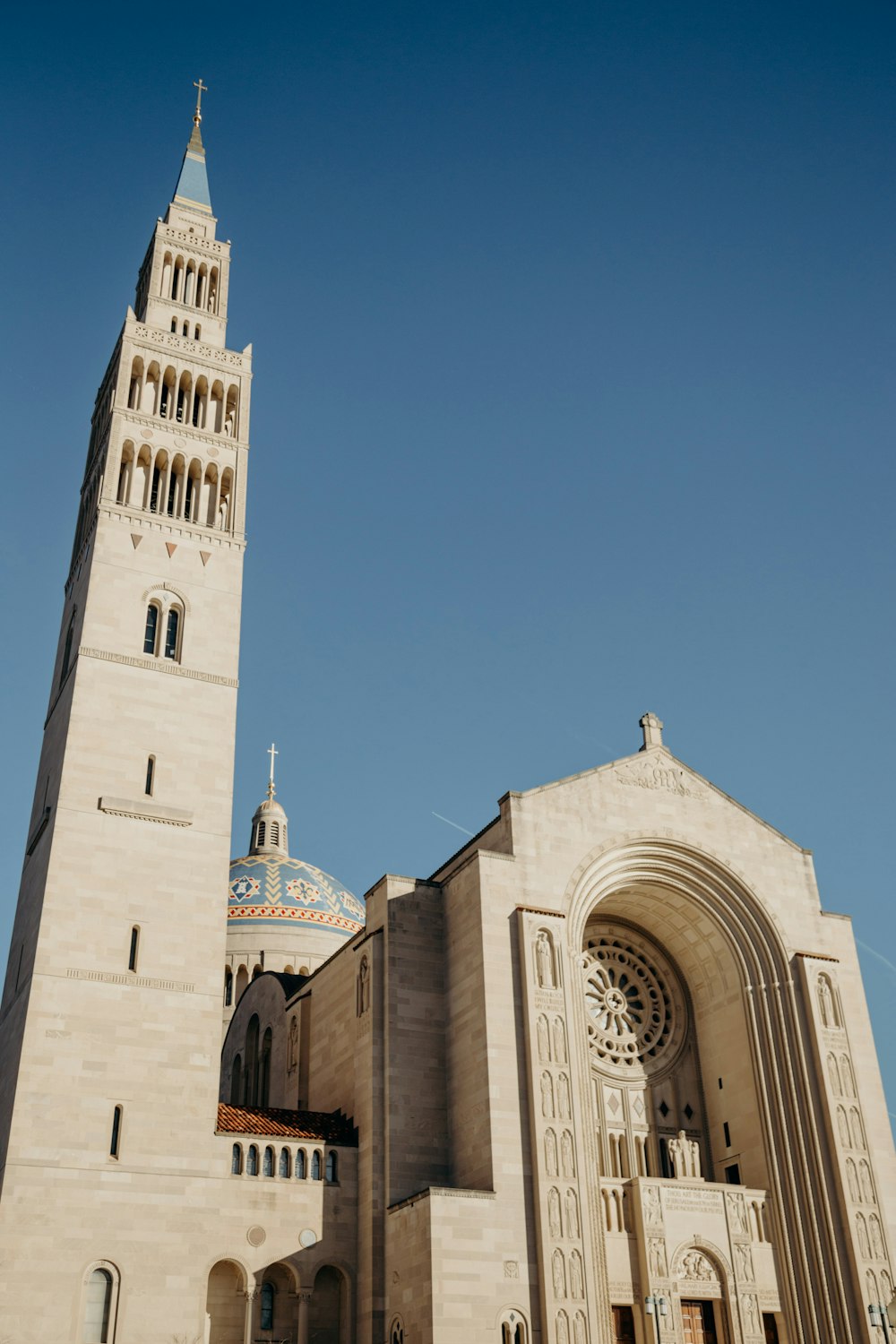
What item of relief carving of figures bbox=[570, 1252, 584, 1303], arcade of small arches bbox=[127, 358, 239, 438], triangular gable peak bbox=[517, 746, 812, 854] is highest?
arcade of small arches bbox=[127, 358, 239, 438]

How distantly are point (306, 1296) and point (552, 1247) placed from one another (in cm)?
547

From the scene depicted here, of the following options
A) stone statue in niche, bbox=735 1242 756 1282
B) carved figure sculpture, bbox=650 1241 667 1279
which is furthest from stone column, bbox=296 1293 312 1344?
stone statue in niche, bbox=735 1242 756 1282

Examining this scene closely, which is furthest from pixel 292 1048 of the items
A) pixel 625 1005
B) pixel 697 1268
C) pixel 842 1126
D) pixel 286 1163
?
pixel 842 1126

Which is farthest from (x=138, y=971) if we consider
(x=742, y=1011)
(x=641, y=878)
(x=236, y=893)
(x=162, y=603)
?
(x=236, y=893)

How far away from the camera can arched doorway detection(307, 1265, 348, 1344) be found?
27078mm

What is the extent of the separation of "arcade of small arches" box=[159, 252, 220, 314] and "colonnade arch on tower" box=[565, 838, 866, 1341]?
2195cm

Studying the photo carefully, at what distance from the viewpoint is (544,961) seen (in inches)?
1152

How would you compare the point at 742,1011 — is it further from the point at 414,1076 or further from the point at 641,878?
the point at 414,1076

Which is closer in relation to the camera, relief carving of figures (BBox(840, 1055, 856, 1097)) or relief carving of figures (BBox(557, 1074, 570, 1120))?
relief carving of figures (BBox(557, 1074, 570, 1120))

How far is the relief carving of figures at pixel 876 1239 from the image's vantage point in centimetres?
2934

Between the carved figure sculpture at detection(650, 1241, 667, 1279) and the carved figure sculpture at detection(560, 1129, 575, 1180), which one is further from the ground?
the carved figure sculpture at detection(560, 1129, 575, 1180)

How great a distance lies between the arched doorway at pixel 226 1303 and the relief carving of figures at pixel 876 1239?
14567 millimetres

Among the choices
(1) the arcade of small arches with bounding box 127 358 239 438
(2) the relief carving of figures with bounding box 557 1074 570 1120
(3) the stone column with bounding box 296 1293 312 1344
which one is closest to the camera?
(3) the stone column with bounding box 296 1293 312 1344

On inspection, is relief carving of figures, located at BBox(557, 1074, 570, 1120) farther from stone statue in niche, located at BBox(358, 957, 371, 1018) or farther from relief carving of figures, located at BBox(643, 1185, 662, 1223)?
stone statue in niche, located at BBox(358, 957, 371, 1018)
